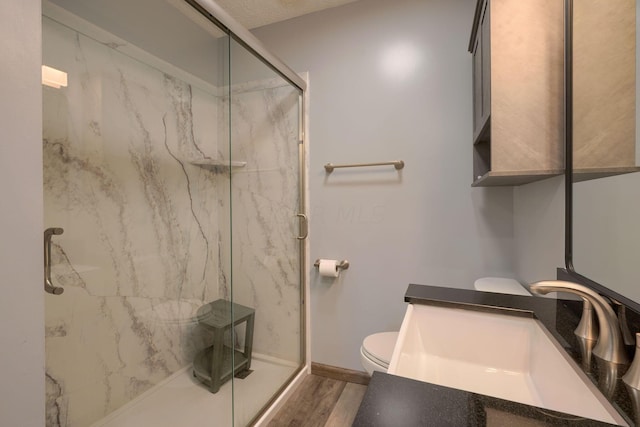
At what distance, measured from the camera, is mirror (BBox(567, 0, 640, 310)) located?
2.21ft

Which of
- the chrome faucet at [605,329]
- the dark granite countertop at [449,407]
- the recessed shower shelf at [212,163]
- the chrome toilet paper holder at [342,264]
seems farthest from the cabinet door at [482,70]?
the recessed shower shelf at [212,163]

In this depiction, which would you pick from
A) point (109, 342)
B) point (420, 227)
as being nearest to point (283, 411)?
point (109, 342)

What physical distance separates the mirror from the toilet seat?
89 centimetres

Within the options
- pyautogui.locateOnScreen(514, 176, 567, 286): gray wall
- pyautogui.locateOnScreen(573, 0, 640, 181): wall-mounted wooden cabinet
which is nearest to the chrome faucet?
pyautogui.locateOnScreen(573, 0, 640, 181): wall-mounted wooden cabinet

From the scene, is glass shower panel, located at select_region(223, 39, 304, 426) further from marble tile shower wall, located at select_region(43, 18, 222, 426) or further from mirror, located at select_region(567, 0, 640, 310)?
mirror, located at select_region(567, 0, 640, 310)

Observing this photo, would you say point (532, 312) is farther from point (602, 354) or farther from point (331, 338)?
point (331, 338)

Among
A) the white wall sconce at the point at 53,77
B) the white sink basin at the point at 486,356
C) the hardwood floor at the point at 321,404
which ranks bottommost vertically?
the hardwood floor at the point at 321,404

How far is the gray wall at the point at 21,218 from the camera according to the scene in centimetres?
64

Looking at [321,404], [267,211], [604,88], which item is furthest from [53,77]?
[321,404]

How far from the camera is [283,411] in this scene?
5.63 feet

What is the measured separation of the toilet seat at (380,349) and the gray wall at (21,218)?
125cm

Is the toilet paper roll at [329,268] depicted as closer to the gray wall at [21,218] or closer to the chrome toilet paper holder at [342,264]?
the chrome toilet paper holder at [342,264]

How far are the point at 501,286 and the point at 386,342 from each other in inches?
25.8

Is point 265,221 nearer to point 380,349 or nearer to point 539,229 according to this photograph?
point 380,349
